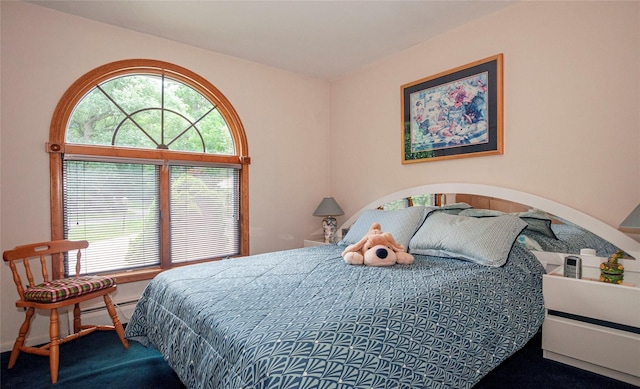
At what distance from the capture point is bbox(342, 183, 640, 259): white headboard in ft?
6.88

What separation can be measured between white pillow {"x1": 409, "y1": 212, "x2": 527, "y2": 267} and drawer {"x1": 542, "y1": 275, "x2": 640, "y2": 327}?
0.29 m

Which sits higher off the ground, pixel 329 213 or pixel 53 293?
pixel 329 213

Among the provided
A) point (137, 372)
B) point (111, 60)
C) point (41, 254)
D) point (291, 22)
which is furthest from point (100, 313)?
point (291, 22)

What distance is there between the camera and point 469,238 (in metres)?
2.24

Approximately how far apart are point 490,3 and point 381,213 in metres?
1.85

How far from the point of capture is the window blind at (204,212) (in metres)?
3.20

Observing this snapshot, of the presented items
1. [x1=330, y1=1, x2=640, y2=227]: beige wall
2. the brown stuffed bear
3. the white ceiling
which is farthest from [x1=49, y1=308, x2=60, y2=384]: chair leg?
[x1=330, y1=1, x2=640, y2=227]: beige wall

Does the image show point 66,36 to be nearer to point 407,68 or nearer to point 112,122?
point 112,122

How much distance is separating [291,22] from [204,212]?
1.96 meters

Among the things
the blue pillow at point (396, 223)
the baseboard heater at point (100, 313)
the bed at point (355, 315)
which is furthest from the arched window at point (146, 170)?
the blue pillow at point (396, 223)

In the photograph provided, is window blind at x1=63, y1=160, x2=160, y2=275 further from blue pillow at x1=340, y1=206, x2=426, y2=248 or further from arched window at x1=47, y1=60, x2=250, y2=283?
blue pillow at x1=340, y1=206, x2=426, y2=248

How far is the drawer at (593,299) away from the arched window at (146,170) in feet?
8.89

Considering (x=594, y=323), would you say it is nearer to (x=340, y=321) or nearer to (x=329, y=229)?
(x=340, y=321)

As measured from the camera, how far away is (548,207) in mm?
2389
